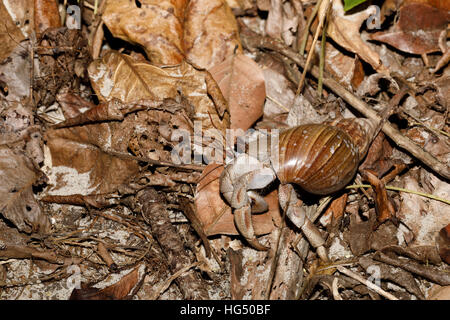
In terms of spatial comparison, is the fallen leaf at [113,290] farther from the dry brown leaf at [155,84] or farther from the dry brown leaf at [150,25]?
the dry brown leaf at [150,25]

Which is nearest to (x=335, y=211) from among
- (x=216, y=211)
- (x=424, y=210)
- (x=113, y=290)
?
(x=424, y=210)

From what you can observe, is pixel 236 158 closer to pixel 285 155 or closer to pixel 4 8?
pixel 285 155

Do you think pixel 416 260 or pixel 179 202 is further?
pixel 179 202

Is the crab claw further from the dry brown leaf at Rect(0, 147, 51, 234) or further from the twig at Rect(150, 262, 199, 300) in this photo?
the dry brown leaf at Rect(0, 147, 51, 234)

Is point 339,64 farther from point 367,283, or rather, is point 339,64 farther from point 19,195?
point 19,195
